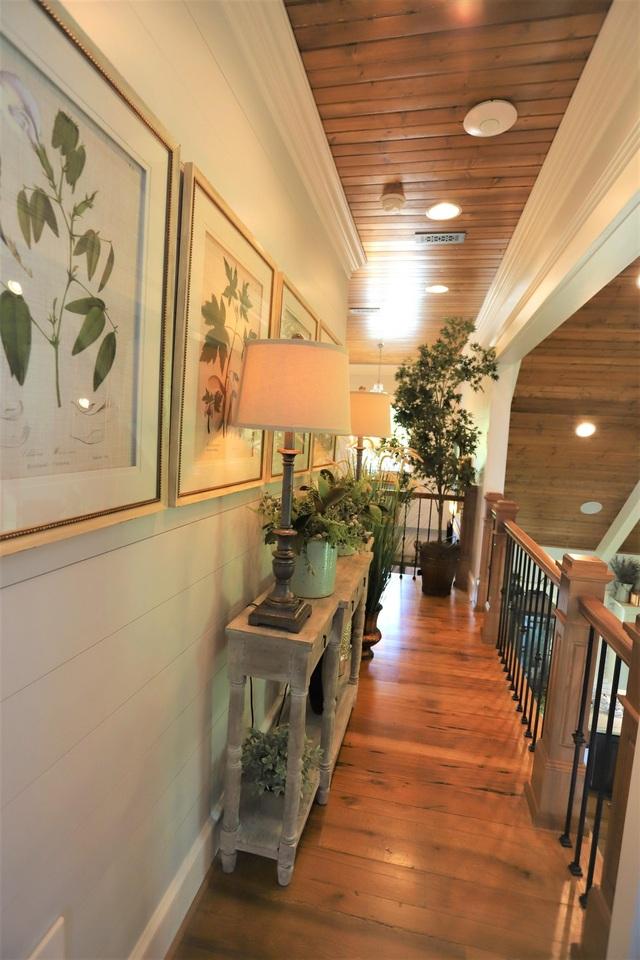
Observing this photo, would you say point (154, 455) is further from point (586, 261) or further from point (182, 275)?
point (586, 261)

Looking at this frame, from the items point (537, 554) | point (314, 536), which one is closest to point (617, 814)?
point (314, 536)

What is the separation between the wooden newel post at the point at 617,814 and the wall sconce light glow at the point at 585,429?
473 centimetres

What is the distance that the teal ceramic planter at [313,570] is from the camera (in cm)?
169

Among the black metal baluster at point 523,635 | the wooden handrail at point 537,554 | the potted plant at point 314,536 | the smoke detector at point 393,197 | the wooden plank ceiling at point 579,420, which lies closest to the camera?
the potted plant at point 314,536

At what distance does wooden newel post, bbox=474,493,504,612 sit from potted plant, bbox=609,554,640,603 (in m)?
4.39

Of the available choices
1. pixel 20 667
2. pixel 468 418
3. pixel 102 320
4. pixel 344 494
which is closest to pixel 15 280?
pixel 102 320

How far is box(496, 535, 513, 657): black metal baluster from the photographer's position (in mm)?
3229

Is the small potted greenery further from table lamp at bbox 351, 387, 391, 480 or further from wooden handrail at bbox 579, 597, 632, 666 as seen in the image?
table lamp at bbox 351, 387, 391, 480

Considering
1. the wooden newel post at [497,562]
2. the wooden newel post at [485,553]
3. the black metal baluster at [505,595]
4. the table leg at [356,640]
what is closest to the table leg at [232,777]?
the table leg at [356,640]

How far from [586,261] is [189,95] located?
166 cm

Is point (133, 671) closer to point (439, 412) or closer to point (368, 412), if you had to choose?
point (368, 412)

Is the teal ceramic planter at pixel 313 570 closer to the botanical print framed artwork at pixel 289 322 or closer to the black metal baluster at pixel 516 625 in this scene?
the botanical print framed artwork at pixel 289 322

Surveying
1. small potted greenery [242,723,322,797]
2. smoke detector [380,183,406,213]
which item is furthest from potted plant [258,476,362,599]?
smoke detector [380,183,406,213]

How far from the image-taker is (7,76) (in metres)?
0.63
